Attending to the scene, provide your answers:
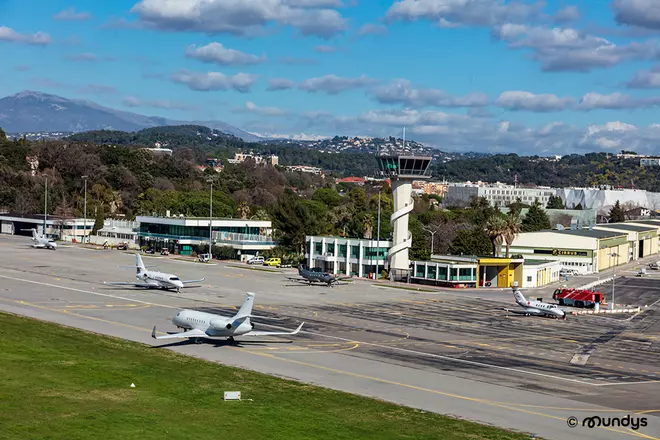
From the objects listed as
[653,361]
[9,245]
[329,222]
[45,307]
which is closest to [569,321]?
[653,361]

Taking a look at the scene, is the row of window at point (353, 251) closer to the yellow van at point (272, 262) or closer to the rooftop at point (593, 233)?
the yellow van at point (272, 262)

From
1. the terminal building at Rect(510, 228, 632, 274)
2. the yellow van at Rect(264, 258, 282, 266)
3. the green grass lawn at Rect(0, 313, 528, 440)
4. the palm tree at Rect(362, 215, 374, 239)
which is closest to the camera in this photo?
the green grass lawn at Rect(0, 313, 528, 440)

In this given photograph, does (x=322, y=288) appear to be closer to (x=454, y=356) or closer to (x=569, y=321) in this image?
(x=569, y=321)

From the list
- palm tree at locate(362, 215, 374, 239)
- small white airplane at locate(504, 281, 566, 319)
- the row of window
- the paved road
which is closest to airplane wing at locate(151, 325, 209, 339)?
the paved road

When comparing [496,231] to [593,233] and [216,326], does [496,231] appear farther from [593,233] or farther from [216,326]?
[216,326]

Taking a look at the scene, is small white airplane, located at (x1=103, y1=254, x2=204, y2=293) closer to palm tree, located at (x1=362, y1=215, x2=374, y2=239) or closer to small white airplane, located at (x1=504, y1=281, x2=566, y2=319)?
A: small white airplane, located at (x1=504, y1=281, x2=566, y2=319)

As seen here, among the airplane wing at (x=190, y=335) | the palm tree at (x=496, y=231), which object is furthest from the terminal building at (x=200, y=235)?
the airplane wing at (x=190, y=335)
